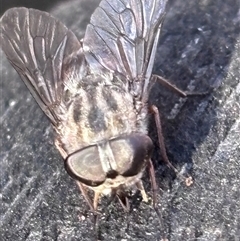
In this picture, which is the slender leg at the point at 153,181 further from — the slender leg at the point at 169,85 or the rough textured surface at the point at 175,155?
the slender leg at the point at 169,85

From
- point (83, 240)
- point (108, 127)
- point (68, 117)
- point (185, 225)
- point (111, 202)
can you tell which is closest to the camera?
point (185, 225)

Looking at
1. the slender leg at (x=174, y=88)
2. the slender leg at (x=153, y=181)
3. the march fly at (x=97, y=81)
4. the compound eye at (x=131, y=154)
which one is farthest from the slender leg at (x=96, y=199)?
the slender leg at (x=174, y=88)

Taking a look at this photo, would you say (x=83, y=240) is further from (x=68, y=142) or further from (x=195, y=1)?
(x=195, y=1)

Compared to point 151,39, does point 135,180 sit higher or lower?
lower

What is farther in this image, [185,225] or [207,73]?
[207,73]

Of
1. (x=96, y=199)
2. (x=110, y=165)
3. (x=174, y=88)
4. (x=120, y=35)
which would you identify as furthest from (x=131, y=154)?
(x=120, y=35)

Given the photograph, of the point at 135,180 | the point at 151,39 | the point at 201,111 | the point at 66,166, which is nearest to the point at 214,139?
the point at 201,111

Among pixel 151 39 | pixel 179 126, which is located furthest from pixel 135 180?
pixel 151 39

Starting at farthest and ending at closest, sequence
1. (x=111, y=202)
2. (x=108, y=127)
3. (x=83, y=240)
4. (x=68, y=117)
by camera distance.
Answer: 1. (x=68, y=117)
2. (x=108, y=127)
3. (x=111, y=202)
4. (x=83, y=240)

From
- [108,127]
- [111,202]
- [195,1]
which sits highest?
[195,1]
